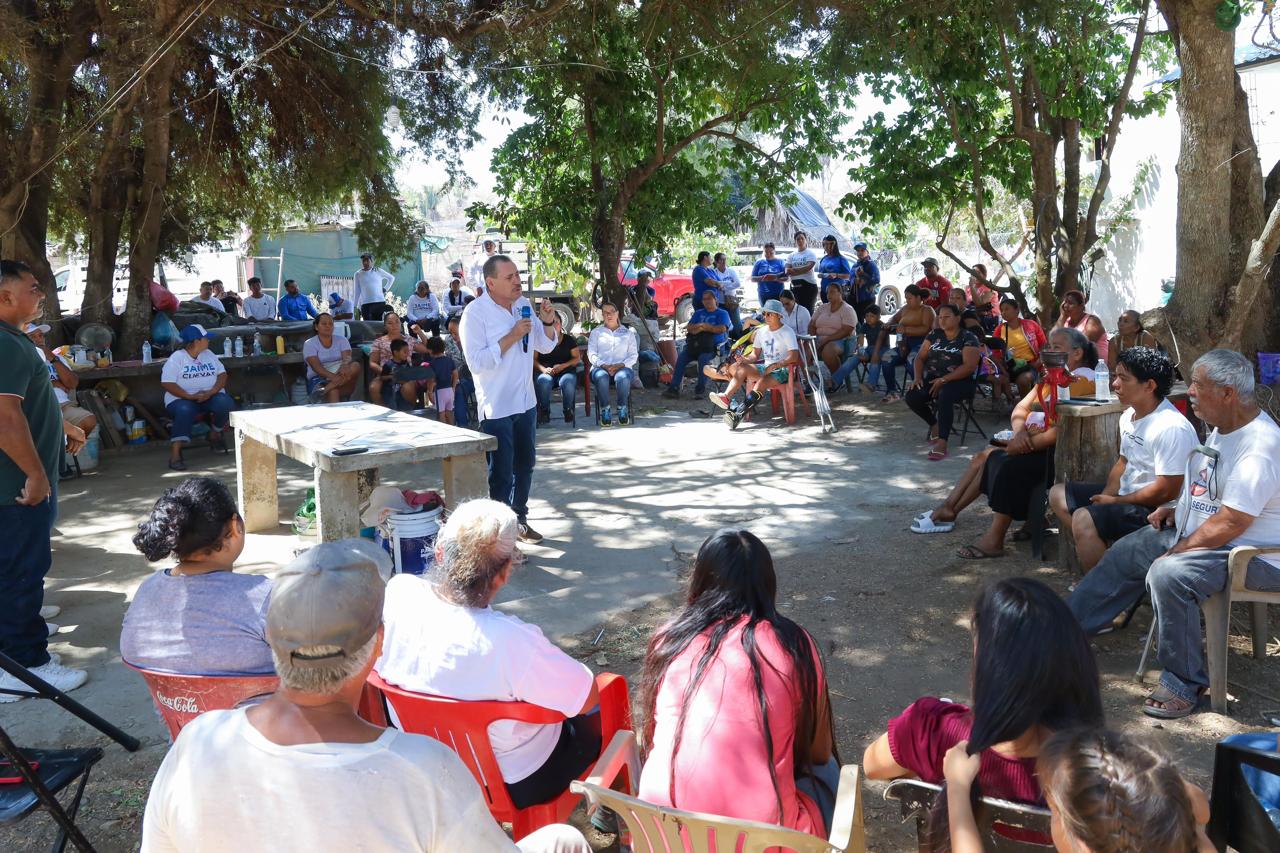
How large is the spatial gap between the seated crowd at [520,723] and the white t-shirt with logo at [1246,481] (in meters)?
1.77

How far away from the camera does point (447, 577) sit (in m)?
2.73

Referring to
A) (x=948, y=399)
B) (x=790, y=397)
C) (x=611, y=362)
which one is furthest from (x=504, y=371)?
(x=611, y=362)

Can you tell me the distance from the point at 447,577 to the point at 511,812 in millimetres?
614

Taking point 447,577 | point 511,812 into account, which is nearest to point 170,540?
point 447,577

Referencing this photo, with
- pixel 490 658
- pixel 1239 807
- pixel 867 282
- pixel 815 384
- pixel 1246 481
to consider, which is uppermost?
pixel 867 282

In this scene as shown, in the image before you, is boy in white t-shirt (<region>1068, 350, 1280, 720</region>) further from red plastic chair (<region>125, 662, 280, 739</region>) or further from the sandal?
red plastic chair (<region>125, 662, 280, 739</region>)

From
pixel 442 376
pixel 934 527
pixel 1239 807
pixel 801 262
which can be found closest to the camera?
pixel 1239 807

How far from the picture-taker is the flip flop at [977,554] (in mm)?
5543

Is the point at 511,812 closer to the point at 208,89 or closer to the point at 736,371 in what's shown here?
the point at 736,371

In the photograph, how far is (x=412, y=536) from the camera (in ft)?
16.7

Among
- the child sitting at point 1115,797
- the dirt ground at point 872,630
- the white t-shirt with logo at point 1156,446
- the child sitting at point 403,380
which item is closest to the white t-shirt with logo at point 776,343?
the dirt ground at point 872,630

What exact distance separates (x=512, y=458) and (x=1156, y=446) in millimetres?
3269

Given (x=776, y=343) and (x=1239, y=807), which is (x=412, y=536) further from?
(x=776, y=343)

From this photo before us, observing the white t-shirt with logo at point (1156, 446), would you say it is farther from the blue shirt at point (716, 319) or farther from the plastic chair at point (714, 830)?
the blue shirt at point (716, 319)
